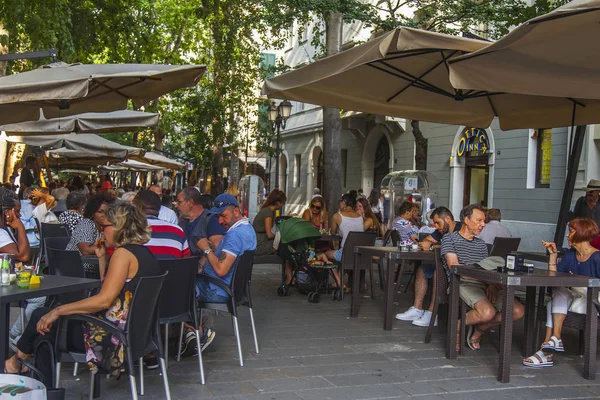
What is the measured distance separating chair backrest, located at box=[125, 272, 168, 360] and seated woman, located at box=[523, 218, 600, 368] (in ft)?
11.5

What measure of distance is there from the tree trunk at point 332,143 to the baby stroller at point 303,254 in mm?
4783

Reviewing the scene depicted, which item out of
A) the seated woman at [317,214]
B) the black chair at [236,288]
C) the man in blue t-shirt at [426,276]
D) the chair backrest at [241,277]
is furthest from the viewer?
the seated woman at [317,214]

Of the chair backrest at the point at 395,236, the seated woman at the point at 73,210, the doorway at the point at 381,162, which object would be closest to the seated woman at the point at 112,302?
the seated woman at the point at 73,210

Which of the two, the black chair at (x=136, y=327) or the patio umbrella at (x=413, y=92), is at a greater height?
the patio umbrella at (x=413, y=92)

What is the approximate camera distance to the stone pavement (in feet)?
16.9

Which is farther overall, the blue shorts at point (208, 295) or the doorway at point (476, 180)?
the doorway at point (476, 180)

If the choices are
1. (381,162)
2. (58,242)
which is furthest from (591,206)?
(381,162)

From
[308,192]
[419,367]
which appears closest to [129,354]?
[419,367]

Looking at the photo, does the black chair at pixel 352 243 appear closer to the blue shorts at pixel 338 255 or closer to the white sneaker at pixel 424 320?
the blue shorts at pixel 338 255

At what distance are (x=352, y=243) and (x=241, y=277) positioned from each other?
3.28 metres

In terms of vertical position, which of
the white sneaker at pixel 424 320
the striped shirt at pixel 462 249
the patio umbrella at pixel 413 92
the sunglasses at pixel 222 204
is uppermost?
the patio umbrella at pixel 413 92

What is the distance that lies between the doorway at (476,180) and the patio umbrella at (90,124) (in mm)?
12475

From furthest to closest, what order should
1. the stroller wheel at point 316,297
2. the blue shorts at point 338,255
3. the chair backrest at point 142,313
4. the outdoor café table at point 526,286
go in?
the blue shorts at point 338,255 → the stroller wheel at point 316,297 → the outdoor café table at point 526,286 → the chair backrest at point 142,313

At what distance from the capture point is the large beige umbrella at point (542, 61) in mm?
4582
